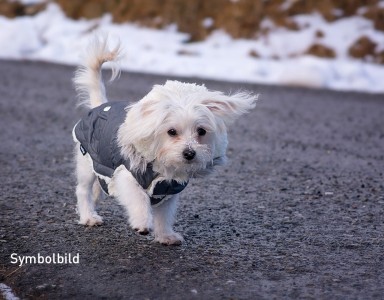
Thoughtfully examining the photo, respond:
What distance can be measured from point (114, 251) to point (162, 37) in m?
16.1

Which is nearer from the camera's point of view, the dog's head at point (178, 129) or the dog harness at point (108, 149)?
the dog's head at point (178, 129)

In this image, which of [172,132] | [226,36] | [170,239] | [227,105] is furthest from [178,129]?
[226,36]

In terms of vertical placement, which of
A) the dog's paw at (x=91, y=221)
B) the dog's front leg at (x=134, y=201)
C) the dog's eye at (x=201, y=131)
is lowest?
the dog's paw at (x=91, y=221)

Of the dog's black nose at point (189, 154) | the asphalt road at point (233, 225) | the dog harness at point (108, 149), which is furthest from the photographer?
the dog harness at point (108, 149)

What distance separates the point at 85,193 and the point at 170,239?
96 centimetres

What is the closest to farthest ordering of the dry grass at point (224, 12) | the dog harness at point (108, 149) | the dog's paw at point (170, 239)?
the dog harness at point (108, 149) < the dog's paw at point (170, 239) < the dry grass at point (224, 12)

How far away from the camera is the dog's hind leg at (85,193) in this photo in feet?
20.8

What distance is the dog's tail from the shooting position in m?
6.56

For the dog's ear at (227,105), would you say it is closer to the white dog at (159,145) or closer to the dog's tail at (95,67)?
the white dog at (159,145)

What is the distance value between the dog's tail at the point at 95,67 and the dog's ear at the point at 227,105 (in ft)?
4.11

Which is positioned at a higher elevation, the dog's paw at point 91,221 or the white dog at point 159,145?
the white dog at point 159,145

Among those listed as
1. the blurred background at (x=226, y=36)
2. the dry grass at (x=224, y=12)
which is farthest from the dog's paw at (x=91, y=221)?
the dry grass at (x=224, y=12)

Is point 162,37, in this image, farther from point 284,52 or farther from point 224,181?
point 224,181

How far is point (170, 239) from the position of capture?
5766 millimetres
